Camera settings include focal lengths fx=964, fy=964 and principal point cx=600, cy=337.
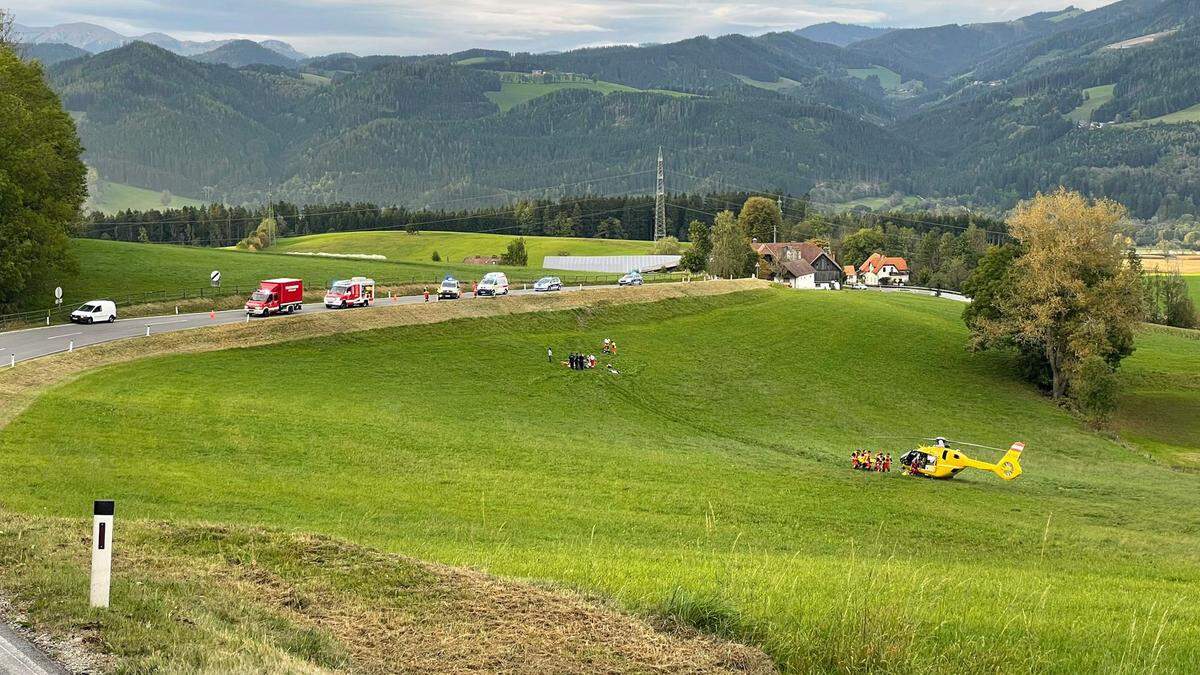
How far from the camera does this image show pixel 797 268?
16175 cm

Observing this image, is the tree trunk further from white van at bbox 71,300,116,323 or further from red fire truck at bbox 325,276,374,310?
white van at bbox 71,300,116,323

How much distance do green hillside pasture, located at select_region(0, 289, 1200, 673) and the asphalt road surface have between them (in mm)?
5983

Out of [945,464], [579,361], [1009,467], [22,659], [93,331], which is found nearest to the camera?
[22,659]

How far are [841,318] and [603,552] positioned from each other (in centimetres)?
7456

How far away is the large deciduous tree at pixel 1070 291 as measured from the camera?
73875 mm

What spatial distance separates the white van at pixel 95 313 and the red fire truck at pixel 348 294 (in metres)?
14.9

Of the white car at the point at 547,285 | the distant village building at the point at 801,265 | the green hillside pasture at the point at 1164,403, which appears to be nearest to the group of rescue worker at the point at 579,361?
the white car at the point at 547,285

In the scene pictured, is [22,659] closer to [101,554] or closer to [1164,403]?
[101,554]

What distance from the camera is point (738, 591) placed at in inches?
→ 604

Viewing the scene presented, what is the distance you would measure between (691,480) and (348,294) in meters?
44.2

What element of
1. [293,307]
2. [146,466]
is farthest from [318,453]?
[293,307]

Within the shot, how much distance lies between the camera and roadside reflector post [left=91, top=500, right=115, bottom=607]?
1178 cm

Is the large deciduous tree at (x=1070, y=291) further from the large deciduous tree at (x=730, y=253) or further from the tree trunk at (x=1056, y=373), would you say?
the large deciduous tree at (x=730, y=253)

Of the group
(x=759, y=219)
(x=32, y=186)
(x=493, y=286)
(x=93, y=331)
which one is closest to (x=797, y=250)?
(x=759, y=219)
